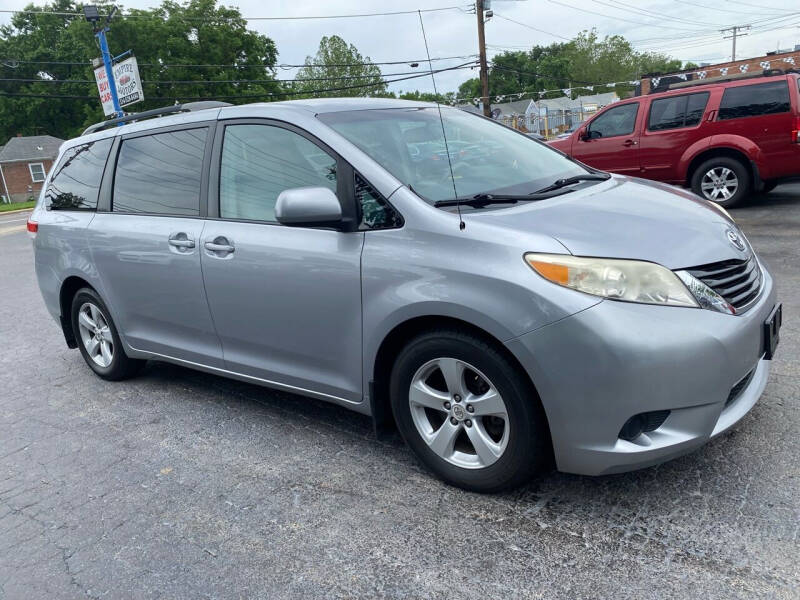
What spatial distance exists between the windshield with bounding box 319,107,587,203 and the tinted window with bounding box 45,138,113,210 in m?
2.06

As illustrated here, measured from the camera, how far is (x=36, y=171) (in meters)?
60.0

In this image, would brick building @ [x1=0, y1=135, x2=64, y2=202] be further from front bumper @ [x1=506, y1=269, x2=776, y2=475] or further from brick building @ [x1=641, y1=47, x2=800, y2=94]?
front bumper @ [x1=506, y1=269, x2=776, y2=475]

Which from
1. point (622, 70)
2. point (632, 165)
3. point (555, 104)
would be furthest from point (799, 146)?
point (622, 70)

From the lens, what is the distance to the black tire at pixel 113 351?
458cm

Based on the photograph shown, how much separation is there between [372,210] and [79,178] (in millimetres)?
2817

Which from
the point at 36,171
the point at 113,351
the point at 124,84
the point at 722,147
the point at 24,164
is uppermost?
the point at 124,84

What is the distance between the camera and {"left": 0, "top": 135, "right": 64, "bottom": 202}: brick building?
191 feet

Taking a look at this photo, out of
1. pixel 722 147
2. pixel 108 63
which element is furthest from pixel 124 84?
pixel 722 147

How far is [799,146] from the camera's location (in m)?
8.84

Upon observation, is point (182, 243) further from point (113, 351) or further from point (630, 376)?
point (630, 376)

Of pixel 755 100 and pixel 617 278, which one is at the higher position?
pixel 755 100

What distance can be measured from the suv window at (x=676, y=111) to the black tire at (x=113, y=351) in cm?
840

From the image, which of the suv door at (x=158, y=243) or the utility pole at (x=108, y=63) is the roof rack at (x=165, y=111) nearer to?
the suv door at (x=158, y=243)

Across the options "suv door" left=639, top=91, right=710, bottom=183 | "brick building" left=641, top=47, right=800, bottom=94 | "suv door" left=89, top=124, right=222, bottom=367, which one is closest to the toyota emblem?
"suv door" left=89, top=124, right=222, bottom=367
